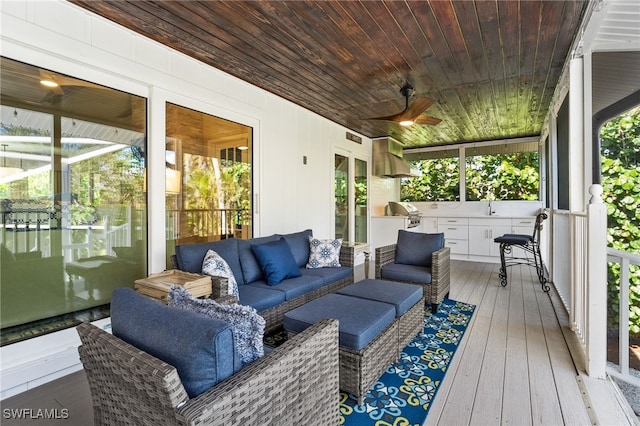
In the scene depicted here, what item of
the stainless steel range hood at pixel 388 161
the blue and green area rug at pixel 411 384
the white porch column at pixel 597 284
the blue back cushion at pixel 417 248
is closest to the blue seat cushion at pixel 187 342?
the blue and green area rug at pixel 411 384

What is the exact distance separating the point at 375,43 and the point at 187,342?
2.74 metres

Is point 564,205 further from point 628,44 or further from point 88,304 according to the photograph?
point 88,304

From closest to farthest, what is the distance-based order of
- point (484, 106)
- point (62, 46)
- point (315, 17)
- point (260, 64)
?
point (62, 46)
point (315, 17)
point (260, 64)
point (484, 106)

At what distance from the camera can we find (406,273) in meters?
3.41

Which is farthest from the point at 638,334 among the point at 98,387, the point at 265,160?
the point at 98,387

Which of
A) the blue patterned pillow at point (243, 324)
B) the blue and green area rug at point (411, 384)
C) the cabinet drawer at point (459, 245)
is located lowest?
the blue and green area rug at point (411, 384)

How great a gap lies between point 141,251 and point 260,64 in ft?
7.02

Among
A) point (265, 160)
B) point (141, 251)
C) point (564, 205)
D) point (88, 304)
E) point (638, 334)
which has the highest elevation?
point (265, 160)

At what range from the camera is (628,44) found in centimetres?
253

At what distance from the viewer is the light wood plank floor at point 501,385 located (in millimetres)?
1688

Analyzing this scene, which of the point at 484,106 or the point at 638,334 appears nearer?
the point at 638,334

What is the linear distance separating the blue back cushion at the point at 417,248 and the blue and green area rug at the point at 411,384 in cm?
88

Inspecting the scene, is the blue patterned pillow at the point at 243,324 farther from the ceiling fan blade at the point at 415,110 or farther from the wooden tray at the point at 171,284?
the ceiling fan blade at the point at 415,110

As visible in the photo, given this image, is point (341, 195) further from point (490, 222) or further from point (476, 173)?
point (476, 173)
